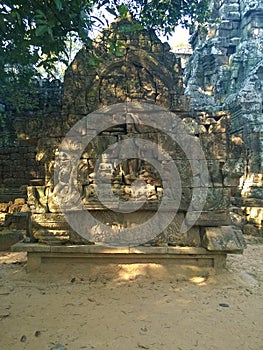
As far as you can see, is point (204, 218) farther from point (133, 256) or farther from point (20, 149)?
point (20, 149)

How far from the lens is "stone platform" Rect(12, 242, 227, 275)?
4.00 metres

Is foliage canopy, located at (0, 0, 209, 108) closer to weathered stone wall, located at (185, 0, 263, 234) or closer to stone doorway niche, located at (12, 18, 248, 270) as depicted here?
stone doorway niche, located at (12, 18, 248, 270)

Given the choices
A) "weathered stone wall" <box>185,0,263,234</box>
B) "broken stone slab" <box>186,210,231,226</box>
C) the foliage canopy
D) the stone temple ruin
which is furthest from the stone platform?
"weathered stone wall" <box>185,0,263,234</box>

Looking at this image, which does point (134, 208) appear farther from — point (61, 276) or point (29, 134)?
point (29, 134)

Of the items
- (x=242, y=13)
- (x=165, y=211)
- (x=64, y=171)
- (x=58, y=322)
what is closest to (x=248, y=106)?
(x=165, y=211)

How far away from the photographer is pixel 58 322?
2.85 metres

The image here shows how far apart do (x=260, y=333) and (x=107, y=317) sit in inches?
59.7

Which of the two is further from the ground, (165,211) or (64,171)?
(64,171)

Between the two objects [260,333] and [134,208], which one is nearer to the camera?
[260,333]

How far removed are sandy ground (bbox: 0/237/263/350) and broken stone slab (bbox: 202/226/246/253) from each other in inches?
16.5

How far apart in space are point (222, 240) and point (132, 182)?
1530 mm

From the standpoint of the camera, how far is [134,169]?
4.33 metres

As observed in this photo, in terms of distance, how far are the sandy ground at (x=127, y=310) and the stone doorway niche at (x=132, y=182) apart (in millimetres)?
354

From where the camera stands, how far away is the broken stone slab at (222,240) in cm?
392
